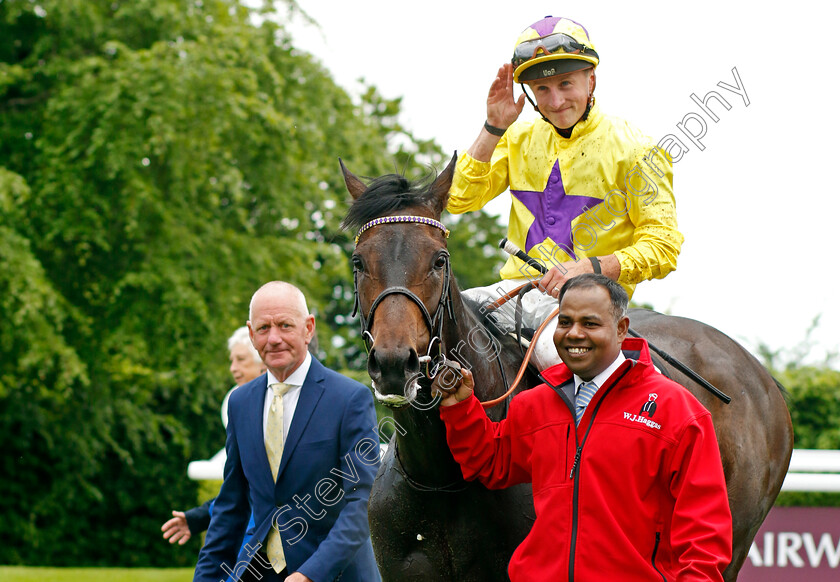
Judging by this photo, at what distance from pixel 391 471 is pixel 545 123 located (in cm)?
166

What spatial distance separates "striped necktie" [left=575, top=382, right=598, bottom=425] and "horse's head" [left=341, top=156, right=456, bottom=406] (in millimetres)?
486

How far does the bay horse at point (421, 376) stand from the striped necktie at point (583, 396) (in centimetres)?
46

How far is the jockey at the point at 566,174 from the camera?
3.76 metres

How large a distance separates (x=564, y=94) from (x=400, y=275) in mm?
1311

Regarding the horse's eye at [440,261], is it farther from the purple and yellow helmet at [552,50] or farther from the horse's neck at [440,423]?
the purple and yellow helmet at [552,50]

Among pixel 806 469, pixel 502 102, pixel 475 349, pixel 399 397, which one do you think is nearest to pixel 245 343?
pixel 502 102

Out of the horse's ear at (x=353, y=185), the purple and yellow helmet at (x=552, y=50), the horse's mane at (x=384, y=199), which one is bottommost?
the horse's mane at (x=384, y=199)

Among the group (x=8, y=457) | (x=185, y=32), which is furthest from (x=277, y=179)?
(x=8, y=457)

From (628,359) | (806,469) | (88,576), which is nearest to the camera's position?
(628,359)

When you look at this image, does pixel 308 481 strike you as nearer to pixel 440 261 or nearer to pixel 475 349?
pixel 475 349

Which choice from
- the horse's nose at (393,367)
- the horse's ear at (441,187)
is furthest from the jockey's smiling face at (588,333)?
the horse's ear at (441,187)

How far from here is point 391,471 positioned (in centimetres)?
349

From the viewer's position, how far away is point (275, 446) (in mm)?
3881

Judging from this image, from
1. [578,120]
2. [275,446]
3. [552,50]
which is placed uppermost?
[552,50]
